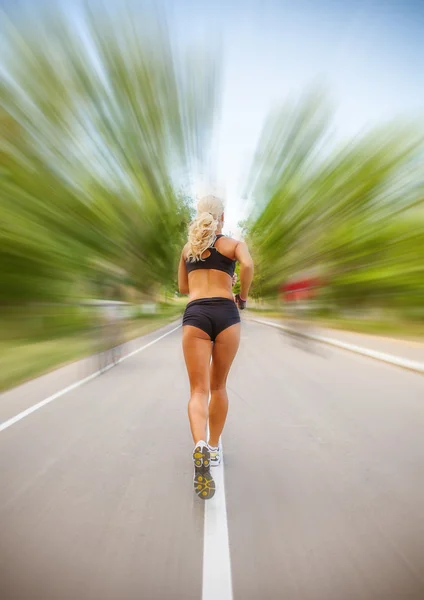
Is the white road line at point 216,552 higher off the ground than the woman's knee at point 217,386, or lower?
lower

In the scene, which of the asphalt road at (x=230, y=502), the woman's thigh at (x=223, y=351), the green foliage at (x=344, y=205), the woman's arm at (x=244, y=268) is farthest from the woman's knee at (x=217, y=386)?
the green foliage at (x=344, y=205)

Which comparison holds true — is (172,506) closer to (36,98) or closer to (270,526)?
(270,526)

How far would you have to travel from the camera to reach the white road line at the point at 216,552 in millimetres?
2018

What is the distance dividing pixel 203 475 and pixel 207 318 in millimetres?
883

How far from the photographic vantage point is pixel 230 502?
9.71 feet

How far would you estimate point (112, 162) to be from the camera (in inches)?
53.6

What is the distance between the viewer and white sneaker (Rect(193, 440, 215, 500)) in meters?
2.86

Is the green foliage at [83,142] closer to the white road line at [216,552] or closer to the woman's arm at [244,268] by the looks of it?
the woman's arm at [244,268]

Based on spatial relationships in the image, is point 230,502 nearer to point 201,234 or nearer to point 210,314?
point 210,314

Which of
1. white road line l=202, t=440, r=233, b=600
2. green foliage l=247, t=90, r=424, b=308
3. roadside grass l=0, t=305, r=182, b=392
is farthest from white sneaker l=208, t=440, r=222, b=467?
roadside grass l=0, t=305, r=182, b=392

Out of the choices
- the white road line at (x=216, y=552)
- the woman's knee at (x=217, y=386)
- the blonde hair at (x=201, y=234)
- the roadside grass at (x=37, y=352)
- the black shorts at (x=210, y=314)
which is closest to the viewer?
the roadside grass at (x=37, y=352)

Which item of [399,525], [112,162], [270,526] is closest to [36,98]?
[112,162]

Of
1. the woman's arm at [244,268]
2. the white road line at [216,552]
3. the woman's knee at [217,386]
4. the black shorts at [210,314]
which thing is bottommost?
the white road line at [216,552]

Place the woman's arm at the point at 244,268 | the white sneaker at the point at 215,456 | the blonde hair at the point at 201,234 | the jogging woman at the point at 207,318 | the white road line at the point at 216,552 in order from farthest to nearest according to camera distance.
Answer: the white sneaker at the point at 215,456 → the jogging woman at the point at 207,318 → the woman's arm at the point at 244,268 → the blonde hair at the point at 201,234 → the white road line at the point at 216,552
